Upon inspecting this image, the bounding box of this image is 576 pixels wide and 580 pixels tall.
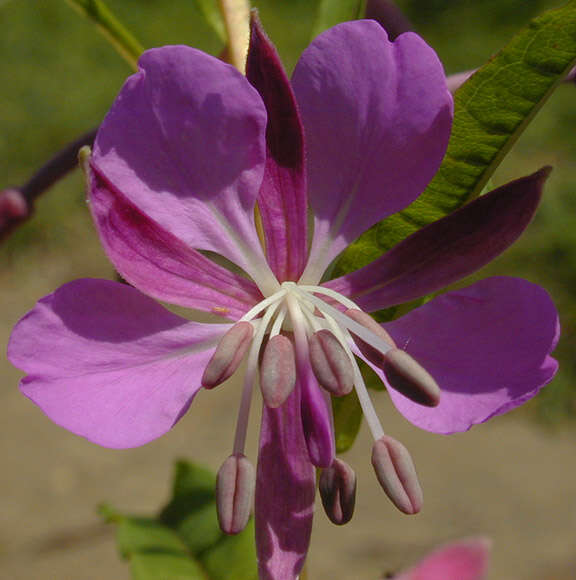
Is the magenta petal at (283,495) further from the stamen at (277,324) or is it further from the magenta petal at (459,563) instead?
the magenta petal at (459,563)

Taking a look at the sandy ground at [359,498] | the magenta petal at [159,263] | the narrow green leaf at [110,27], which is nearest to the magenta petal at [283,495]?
the magenta petal at [159,263]

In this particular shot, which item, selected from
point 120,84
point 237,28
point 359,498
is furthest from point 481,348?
point 120,84

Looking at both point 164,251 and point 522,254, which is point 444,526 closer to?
point 522,254

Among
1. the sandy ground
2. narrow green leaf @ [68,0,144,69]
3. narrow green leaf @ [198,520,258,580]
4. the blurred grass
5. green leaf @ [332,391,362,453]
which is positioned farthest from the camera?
the blurred grass

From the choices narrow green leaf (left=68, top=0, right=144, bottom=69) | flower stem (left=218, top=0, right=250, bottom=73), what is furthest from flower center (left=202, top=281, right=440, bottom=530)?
narrow green leaf (left=68, top=0, right=144, bottom=69)

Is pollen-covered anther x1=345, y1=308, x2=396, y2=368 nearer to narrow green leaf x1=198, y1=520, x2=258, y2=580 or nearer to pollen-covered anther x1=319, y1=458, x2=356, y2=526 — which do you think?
pollen-covered anther x1=319, y1=458, x2=356, y2=526

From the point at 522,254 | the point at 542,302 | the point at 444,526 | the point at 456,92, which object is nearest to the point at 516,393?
the point at 542,302
